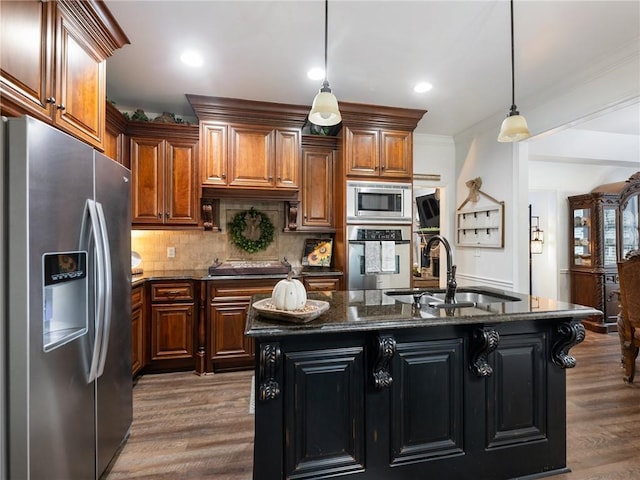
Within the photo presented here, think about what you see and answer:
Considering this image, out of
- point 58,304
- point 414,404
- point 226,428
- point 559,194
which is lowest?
point 226,428

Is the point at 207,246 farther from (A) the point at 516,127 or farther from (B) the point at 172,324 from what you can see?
(A) the point at 516,127

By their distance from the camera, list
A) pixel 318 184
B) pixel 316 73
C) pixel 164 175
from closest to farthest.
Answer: pixel 316 73
pixel 164 175
pixel 318 184

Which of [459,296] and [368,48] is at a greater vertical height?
[368,48]

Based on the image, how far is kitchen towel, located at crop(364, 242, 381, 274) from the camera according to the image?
3.62 m

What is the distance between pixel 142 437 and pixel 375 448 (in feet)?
5.21

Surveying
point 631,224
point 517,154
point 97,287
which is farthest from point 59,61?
point 631,224

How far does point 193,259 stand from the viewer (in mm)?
3844

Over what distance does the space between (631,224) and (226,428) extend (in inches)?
239

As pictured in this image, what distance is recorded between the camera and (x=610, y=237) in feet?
15.9

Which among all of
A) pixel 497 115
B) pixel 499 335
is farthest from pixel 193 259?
pixel 497 115

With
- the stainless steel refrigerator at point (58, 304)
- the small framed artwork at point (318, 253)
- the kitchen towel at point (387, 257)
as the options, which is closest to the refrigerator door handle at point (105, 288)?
the stainless steel refrigerator at point (58, 304)

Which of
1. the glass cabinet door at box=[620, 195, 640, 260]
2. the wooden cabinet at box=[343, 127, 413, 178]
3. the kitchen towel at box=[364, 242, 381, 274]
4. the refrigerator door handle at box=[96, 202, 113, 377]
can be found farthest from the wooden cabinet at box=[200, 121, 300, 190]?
the glass cabinet door at box=[620, 195, 640, 260]

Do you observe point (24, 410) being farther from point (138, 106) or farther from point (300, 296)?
point (138, 106)

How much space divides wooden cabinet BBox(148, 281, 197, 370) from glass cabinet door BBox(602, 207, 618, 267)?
5.60 metres
